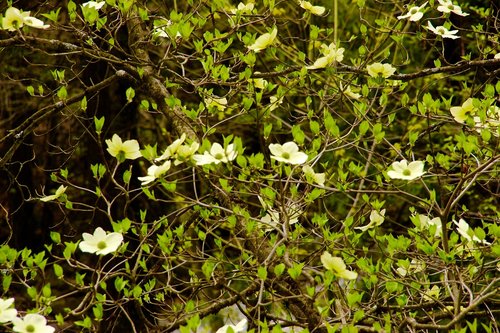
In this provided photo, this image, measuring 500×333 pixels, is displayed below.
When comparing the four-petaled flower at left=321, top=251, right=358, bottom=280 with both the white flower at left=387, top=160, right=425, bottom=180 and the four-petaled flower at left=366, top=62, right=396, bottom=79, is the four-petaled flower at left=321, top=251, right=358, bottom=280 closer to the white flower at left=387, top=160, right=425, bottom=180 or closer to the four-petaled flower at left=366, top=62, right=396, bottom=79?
the white flower at left=387, top=160, right=425, bottom=180

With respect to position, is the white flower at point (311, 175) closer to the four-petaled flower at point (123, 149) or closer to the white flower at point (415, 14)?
the four-petaled flower at point (123, 149)

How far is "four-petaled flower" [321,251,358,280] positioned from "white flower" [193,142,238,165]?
306mm

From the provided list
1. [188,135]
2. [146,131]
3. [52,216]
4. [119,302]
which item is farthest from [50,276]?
[119,302]

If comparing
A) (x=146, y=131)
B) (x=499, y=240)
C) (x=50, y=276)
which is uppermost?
(x=499, y=240)

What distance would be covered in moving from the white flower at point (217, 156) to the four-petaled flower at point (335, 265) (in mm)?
306

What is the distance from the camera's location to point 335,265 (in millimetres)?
1455

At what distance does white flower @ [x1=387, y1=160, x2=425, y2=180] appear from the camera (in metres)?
1.60

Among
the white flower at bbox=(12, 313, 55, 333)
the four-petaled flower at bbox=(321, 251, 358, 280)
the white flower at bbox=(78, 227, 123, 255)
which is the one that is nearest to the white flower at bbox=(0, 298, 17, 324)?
the white flower at bbox=(12, 313, 55, 333)

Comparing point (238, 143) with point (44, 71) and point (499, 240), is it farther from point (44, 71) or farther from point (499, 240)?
point (44, 71)

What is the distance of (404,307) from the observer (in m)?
1.61

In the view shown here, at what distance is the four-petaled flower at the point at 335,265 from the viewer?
1443mm

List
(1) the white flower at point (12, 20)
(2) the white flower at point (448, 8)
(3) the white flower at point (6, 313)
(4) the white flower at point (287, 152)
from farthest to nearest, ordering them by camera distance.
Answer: (2) the white flower at point (448, 8), (1) the white flower at point (12, 20), (4) the white flower at point (287, 152), (3) the white flower at point (6, 313)

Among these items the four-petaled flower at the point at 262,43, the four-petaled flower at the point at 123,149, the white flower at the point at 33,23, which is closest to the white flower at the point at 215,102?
the four-petaled flower at the point at 262,43

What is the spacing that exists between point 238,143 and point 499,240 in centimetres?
66
